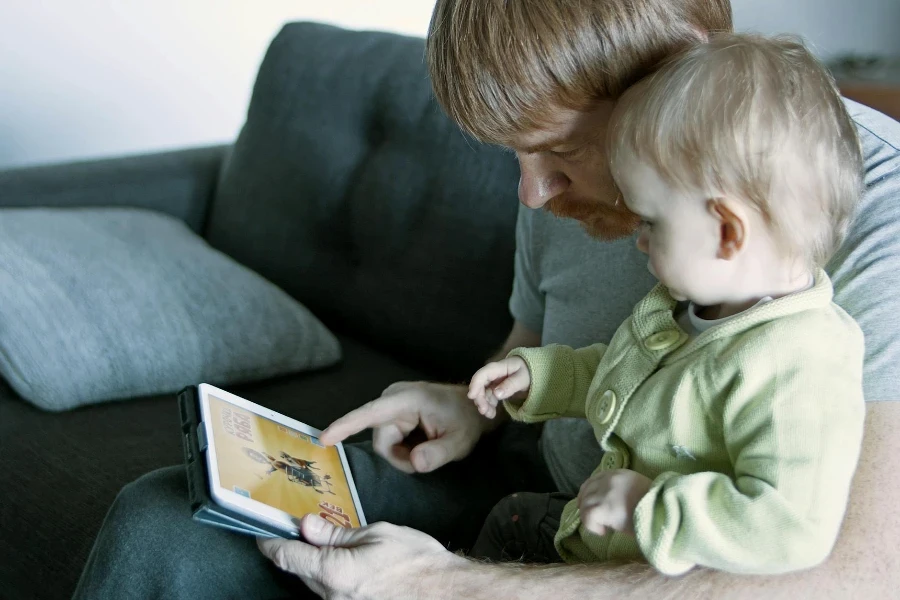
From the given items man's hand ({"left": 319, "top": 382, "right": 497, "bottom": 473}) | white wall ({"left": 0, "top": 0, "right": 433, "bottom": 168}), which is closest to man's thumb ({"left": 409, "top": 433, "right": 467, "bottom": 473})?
man's hand ({"left": 319, "top": 382, "right": 497, "bottom": 473})

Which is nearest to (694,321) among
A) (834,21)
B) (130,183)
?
(130,183)

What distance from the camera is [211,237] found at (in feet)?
6.21

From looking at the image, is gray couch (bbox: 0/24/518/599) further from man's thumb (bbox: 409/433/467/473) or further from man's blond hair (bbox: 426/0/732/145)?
man's blond hair (bbox: 426/0/732/145)

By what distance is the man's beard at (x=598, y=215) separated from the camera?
95 centimetres

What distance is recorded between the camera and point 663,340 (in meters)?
0.82

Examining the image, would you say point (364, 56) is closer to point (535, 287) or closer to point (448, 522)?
point (535, 287)

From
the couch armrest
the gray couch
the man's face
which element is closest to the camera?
the man's face

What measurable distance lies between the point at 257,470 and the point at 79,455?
1.63 feet

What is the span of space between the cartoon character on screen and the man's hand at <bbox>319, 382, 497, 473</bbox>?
0.21 ft

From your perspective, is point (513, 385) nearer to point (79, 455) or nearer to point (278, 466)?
point (278, 466)

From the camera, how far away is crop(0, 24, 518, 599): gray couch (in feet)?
4.11

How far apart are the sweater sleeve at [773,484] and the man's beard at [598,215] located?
0.29 m

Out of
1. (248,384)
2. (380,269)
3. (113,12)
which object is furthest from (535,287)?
(113,12)

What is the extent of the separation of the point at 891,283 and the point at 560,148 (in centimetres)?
31
